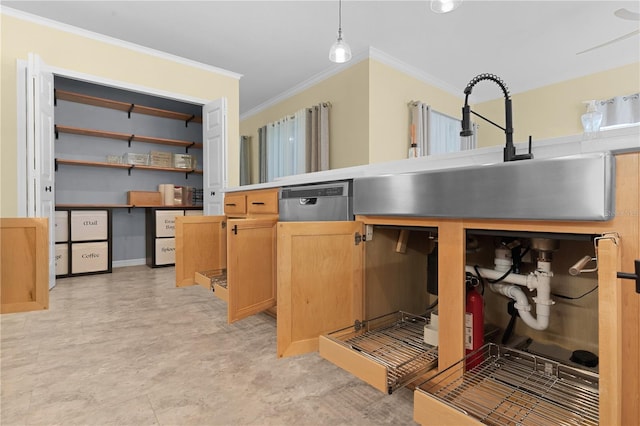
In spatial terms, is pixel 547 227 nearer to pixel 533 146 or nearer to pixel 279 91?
pixel 533 146

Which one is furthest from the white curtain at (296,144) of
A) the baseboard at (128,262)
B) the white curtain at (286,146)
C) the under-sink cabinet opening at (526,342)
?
the under-sink cabinet opening at (526,342)

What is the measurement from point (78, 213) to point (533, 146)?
450 cm

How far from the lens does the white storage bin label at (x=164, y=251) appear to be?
4410 mm

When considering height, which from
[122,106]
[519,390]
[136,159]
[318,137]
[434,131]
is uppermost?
[122,106]

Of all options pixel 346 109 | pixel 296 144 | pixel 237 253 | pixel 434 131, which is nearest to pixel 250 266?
pixel 237 253

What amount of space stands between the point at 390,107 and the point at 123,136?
→ 11.8 ft

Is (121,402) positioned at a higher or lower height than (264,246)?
lower

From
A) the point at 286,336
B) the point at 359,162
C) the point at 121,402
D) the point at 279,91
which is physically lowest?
the point at 121,402

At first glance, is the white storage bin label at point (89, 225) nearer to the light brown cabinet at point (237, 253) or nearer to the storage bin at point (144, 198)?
the storage bin at point (144, 198)

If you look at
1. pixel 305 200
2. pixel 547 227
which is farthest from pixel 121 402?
pixel 547 227

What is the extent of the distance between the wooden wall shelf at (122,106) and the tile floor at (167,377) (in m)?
2.96

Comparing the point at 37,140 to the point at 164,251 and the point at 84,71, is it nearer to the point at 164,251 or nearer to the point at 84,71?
the point at 84,71

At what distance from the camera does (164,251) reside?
14.6 ft

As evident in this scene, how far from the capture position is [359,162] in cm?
406
